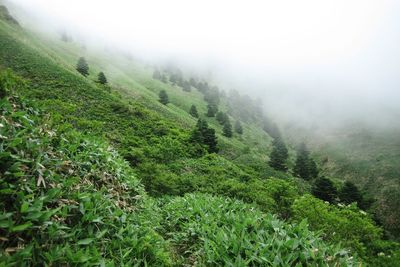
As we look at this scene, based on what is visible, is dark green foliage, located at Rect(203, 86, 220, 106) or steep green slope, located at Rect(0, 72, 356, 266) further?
dark green foliage, located at Rect(203, 86, 220, 106)

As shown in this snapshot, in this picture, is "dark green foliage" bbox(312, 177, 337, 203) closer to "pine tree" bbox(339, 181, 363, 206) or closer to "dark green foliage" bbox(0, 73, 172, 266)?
"pine tree" bbox(339, 181, 363, 206)

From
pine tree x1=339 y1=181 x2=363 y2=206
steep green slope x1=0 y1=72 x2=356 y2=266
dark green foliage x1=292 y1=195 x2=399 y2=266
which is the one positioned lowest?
pine tree x1=339 y1=181 x2=363 y2=206

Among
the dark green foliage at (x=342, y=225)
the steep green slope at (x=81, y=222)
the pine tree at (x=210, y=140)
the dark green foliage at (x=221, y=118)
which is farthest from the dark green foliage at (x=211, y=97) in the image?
the steep green slope at (x=81, y=222)

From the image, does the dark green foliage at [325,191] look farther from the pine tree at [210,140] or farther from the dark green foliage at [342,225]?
the dark green foliage at [342,225]

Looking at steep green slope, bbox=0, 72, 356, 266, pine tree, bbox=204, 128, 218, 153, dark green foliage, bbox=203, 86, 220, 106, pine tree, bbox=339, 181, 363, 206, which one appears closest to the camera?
steep green slope, bbox=0, 72, 356, 266

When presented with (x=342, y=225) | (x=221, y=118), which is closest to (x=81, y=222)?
(x=342, y=225)

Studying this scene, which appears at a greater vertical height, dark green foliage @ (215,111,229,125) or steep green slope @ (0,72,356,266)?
steep green slope @ (0,72,356,266)

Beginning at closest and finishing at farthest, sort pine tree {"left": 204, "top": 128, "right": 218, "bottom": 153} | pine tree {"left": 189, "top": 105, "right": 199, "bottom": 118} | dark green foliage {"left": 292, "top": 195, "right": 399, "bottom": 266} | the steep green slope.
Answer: the steep green slope → dark green foliage {"left": 292, "top": 195, "right": 399, "bottom": 266} → pine tree {"left": 204, "top": 128, "right": 218, "bottom": 153} → pine tree {"left": 189, "top": 105, "right": 199, "bottom": 118}

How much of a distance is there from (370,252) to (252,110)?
389ft

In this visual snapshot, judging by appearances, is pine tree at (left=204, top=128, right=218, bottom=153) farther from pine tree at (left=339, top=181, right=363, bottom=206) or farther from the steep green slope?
the steep green slope

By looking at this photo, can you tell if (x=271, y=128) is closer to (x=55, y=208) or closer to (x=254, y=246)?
(x=254, y=246)

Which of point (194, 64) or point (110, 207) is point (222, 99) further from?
point (110, 207)

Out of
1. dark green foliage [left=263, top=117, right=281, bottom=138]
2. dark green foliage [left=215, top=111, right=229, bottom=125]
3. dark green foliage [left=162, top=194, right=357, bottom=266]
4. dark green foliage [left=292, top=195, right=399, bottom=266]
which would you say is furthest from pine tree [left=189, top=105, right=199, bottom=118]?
dark green foliage [left=162, top=194, right=357, bottom=266]

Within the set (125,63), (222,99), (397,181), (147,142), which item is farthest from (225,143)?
(125,63)
